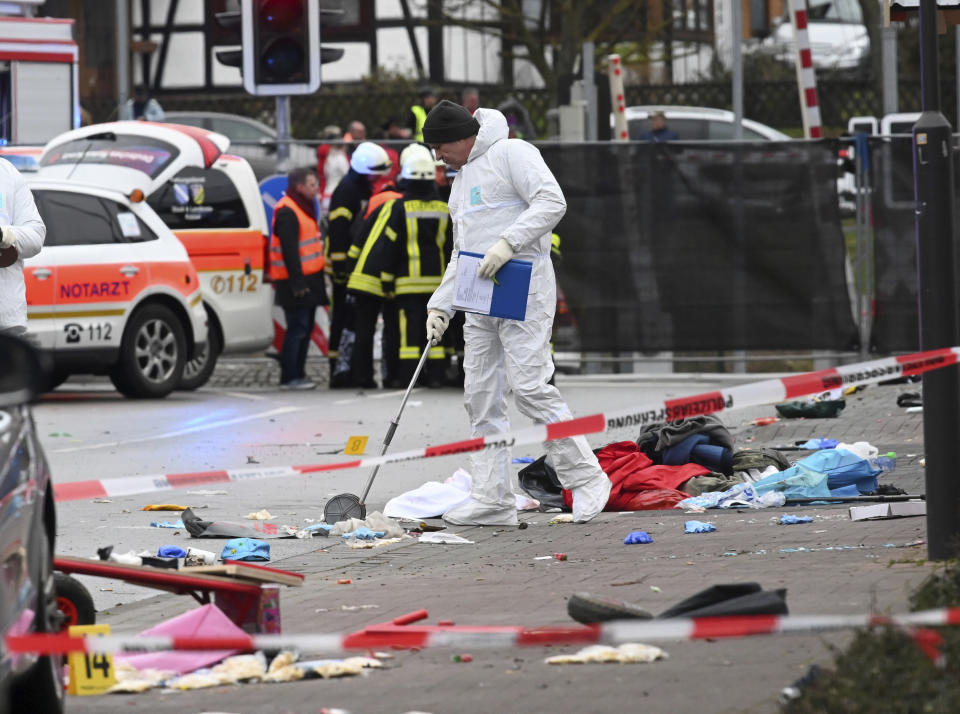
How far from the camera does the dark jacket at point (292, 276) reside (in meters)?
15.9

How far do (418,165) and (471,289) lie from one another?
6530mm

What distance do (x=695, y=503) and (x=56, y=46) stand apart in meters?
13.4

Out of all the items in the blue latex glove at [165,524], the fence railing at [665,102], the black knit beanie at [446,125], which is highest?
the fence railing at [665,102]

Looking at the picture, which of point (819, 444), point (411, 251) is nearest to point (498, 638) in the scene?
point (819, 444)

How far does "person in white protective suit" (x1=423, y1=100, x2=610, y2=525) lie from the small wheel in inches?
131

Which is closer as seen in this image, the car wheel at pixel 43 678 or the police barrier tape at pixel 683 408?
the car wheel at pixel 43 678

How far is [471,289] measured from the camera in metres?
8.86

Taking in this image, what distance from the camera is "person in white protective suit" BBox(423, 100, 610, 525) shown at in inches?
348

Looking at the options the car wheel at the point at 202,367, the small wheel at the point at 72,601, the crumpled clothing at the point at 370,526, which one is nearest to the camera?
the small wheel at the point at 72,601

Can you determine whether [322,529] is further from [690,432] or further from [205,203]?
[205,203]

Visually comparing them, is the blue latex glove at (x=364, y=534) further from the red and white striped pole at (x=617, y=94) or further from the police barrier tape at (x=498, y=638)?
the red and white striped pole at (x=617, y=94)

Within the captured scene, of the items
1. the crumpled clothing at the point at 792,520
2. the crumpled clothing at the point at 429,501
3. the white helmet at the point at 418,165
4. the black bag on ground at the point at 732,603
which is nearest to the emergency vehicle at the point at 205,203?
the white helmet at the point at 418,165

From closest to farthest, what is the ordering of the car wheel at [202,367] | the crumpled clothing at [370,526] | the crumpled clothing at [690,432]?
the crumpled clothing at [370,526] → the crumpled clothing at [690,432] → the car wheel at [202,367]

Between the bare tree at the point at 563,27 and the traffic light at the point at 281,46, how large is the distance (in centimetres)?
1668
